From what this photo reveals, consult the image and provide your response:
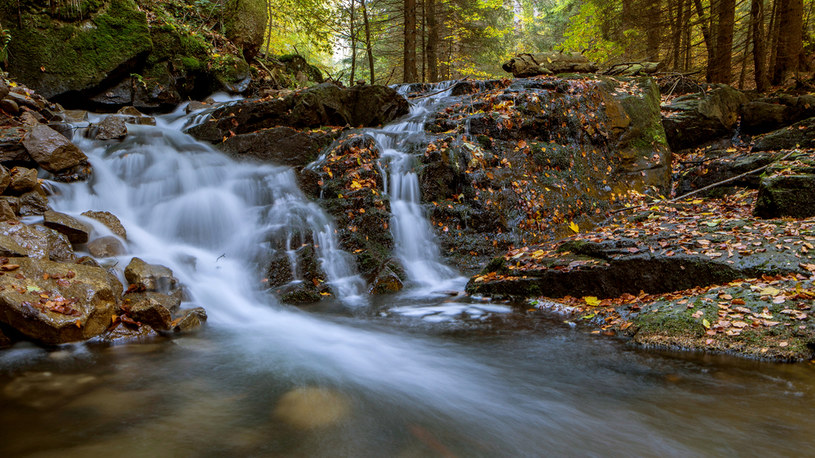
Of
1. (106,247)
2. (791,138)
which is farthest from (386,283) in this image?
(791,138)

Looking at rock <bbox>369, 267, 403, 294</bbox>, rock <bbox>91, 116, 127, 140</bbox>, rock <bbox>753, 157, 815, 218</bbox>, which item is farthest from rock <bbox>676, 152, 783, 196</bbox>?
rock <bbox>91, 116, 127, 140</bbox>

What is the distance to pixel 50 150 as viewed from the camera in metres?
6.49

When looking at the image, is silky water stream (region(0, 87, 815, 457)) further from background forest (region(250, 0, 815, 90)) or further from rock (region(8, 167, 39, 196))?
background forest (region(250, 0, 815, 90))

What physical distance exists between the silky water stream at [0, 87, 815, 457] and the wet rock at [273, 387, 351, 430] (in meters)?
0.02

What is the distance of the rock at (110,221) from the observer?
5824 mm

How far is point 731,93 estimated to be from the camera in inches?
418

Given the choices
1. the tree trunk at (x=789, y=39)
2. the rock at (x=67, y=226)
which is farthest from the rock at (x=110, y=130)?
the tree trunk at (x=789, y=39)

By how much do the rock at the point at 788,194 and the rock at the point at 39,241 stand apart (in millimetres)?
9389

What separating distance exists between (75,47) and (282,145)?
17.2ft

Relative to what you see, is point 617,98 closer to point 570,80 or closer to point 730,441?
point 570,80

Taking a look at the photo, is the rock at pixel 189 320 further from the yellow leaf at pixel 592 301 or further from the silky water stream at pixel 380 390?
the yellow leaf at pixel 592 301

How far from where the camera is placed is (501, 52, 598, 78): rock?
11820 millimetres

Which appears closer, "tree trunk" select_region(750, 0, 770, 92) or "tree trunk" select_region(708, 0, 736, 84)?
"tree trunk" select_region(750, 0, 770, 92)

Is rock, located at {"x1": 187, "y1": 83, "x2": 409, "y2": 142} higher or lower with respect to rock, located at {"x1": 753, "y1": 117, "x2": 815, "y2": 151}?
higher
